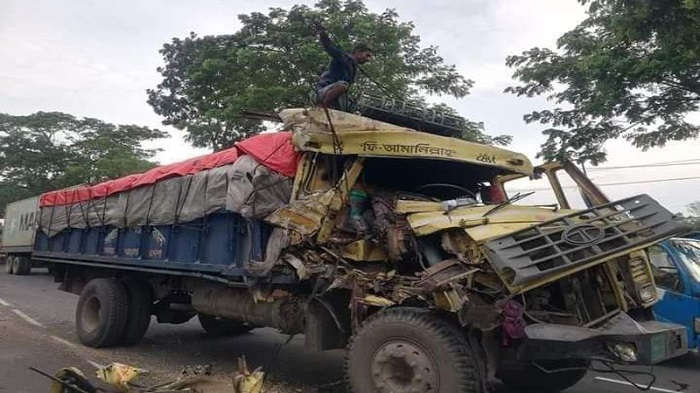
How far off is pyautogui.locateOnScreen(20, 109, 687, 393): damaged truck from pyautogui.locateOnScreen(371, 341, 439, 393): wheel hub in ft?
0.04

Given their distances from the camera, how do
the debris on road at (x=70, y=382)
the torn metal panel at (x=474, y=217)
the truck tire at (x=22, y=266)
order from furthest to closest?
the truck tire at (x=22, y=266), the debris on road at (x=70, y=382), the torn metal panel at (x=474, y=217)

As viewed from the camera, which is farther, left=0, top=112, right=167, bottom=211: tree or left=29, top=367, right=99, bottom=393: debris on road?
left=0, top=112, right=167, bottom=211: tree

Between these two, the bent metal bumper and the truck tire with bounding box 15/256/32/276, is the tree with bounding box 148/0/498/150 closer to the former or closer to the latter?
the truck tire with bounding box 15/256/32/276

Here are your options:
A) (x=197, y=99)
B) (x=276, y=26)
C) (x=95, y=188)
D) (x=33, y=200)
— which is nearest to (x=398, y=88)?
(x=276, y=26)

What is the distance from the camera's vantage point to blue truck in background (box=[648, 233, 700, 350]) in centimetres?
732

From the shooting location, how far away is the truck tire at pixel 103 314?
7824 millimetres

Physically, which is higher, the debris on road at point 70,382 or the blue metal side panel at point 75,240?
the blue metal side panel at point 75,240

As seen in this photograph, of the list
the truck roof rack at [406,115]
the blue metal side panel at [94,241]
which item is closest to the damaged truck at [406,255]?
the truck roof rack at [406,115]

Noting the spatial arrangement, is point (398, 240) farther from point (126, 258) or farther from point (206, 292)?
point (126, 258)

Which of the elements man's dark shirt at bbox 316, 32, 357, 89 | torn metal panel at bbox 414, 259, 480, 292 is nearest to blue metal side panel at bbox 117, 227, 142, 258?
man's dark shirt at bbox 316, 32, 357, 89

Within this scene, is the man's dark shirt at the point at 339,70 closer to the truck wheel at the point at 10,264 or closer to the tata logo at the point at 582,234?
the tata logo at the point at 582,234

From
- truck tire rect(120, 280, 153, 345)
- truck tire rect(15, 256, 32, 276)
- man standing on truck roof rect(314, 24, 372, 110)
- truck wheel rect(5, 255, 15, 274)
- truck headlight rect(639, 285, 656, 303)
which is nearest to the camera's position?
truck headlight rect(639, 285, 656, 303)

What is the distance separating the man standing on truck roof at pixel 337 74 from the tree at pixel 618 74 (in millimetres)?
5980

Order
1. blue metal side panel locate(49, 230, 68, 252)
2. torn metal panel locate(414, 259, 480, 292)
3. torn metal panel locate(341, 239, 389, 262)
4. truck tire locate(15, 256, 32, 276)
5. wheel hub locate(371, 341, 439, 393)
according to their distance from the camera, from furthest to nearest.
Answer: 1. truck tire locate(15, 256, 32, 276)
2. blue metal side panel locate(49, 230, 68, 252)
3. torn metal panel locate(341, 239, 389, 262)
4. torn metal panel locate(414, 259, 480, 292)
5. wheel hub locate(371, 341, 439, 393)
